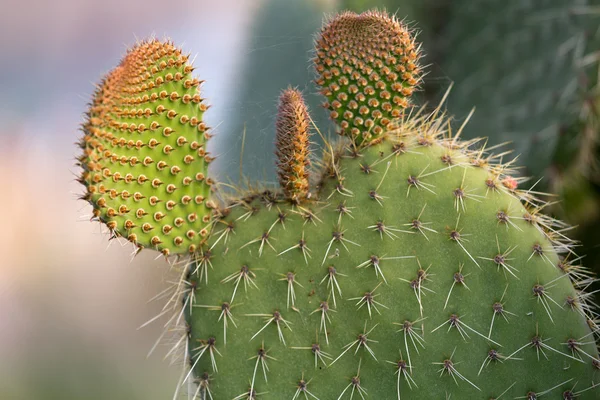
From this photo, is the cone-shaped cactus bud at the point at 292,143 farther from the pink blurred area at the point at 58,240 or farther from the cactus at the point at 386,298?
the pink blurred area at the point at 58,240

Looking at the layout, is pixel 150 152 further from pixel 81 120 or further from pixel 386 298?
pixel 81 120

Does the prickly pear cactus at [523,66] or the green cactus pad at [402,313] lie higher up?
the prickly pear cactus at [523,66]

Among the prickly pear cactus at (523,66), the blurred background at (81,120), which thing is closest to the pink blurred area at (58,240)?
the blurred background at (81,120)

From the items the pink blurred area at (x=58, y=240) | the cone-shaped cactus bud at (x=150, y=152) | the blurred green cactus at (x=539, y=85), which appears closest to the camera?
the cone-shaped cactus bud at (x=150, y=152)

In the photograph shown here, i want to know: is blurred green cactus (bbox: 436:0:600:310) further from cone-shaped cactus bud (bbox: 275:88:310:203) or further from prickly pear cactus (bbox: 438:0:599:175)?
cone-shaped cactus bud (bbox: 275:88:310:203)

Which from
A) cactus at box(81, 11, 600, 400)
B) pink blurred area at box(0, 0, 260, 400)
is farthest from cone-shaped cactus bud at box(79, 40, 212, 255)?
pink blurred area at box(0, 0, 260, 400)
